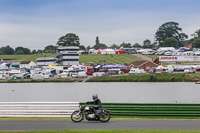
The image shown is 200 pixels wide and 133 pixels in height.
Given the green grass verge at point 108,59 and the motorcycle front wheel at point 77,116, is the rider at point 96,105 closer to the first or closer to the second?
the motorcycle front wheel at point 77,116

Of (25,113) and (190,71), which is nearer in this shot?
(25,113)

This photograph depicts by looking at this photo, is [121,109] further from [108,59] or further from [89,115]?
[108,59]

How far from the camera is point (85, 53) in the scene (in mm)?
174750

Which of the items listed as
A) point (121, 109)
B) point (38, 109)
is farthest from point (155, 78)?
point (38, 109)

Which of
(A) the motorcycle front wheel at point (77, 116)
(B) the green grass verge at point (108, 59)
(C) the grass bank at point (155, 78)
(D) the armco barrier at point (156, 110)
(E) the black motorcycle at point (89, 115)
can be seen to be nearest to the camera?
(E) the black motorcycle at point (89, 115)

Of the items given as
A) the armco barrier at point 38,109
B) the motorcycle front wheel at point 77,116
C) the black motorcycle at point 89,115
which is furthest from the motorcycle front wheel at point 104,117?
the armco barrier at point 38,109

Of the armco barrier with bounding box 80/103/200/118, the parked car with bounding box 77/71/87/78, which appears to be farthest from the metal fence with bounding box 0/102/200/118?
the parked car with bounding box 77/71/87/78

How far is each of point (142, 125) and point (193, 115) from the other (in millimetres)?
4301

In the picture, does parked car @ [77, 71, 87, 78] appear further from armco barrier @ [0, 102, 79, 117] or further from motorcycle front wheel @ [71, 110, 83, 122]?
motorcycle front wheel @ [71, 110, 83, 122]

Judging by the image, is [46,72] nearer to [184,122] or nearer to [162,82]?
[162,82]

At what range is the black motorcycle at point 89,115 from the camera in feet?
74.5

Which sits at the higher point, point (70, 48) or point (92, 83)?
point (70, 48)

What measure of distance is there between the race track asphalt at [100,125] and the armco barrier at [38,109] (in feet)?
4.15

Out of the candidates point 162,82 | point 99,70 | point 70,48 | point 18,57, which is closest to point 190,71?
point 162,82
